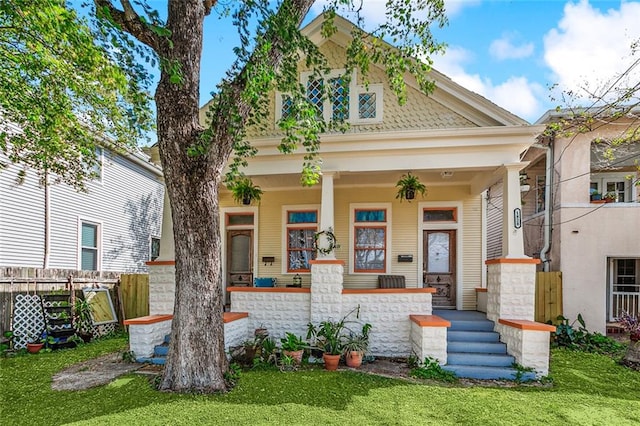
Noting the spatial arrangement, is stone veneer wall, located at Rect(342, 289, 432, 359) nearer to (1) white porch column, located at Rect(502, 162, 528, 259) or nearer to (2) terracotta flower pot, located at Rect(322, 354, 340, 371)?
(2) terracotta flower pot, located at Rect(322, 354, 340, 371)

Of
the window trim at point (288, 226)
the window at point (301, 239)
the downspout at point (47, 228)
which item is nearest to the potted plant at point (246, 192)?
the window trim at point (288, 226)

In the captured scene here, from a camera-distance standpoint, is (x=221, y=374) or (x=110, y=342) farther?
(x=110, y=342)

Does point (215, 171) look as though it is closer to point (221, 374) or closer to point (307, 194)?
point (221, 374)

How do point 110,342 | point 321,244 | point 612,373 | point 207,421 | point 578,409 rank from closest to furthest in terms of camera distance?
point 207,421 → point 578,409 → point 612,373 → point 321,244 → point 110,342

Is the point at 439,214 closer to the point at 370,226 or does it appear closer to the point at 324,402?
the point at 370,226

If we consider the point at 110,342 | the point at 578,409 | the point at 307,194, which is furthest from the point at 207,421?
the point at 307,194

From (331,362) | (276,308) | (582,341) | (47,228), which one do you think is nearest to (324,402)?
(331,362)

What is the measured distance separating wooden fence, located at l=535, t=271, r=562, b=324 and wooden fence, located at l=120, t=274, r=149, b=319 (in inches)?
362

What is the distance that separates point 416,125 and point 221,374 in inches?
214

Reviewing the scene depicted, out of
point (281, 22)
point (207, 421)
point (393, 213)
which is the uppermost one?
point (281, 22)

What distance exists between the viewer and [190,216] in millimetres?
4449

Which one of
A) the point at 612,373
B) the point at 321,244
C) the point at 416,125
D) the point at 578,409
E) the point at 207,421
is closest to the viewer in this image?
the point at 207,421

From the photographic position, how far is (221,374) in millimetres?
4574

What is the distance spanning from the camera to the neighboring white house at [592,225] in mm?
8086
